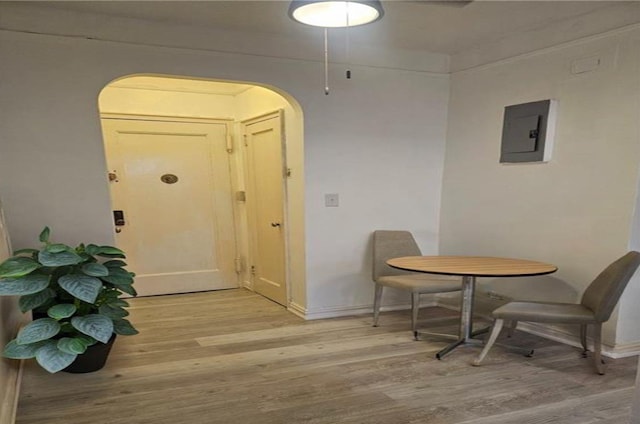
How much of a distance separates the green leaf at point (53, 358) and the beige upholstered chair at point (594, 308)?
8.13 feet

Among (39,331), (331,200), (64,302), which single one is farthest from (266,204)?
(39,331)

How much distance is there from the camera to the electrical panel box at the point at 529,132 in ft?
9.92

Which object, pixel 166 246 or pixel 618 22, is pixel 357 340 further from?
pixel 618 22

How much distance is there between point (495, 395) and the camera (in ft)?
7.54

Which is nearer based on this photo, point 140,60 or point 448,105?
point 140,60

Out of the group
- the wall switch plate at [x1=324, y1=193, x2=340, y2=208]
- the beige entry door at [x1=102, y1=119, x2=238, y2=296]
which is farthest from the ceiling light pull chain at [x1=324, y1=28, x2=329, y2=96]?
the beige entry door at [x1=102, y1=119, x2=238, y2=296]

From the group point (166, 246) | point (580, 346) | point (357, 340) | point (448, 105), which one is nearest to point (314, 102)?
point (448, 105)

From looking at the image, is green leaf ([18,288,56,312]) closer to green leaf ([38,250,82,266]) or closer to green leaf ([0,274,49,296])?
green leaf ([0,274,49,296])

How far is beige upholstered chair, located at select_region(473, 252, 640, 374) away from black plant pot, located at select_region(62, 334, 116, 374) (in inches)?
97.1

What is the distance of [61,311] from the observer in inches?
87.7

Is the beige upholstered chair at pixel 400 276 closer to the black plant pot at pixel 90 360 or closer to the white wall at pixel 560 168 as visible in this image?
the white wall at pixel 560 168

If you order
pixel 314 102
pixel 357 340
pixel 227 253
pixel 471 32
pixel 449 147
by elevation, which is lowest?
pixel 357 340

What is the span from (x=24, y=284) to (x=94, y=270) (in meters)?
0.34

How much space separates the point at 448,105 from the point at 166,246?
10.8 feet
